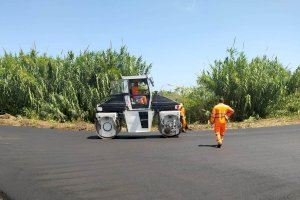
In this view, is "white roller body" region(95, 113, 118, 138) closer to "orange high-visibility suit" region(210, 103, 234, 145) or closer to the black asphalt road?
the black asphalt road

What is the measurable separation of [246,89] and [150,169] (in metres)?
20.7

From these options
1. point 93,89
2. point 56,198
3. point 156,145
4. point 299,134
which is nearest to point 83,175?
point 56,198

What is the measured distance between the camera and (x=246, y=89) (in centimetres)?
3045

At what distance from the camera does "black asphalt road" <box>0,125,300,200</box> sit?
8383 millimetres

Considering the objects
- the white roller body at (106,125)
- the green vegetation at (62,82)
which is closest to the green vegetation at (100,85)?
the green vegetation at (62,82)

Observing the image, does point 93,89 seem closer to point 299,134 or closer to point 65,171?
point 299,134

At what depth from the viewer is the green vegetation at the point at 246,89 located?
30.5 meters

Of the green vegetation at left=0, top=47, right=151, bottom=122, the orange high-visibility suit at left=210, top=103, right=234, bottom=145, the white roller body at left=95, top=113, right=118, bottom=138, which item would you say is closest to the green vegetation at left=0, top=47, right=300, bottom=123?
the green vegetation at left=0, top=47, right=151, bottom=122

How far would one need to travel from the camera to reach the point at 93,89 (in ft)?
97.0

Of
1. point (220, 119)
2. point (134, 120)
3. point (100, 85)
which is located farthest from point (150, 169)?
point (100, 85)

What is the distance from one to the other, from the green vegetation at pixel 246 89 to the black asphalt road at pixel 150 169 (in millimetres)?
13680

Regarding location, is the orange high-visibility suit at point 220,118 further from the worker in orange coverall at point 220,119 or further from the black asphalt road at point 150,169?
Result: the black asphalt road at point 150,169

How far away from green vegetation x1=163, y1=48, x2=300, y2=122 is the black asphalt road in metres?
13.7

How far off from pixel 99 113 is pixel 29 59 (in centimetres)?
1532
